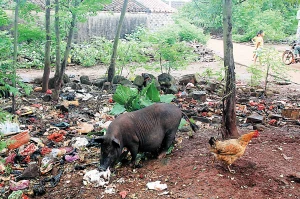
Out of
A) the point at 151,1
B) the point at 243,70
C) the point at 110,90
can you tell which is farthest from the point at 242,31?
the point at 110,90

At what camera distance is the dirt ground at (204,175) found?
4332mm

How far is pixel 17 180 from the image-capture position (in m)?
5.33

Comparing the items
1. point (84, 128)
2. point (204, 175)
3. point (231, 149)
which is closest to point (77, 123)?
point (84, 128)

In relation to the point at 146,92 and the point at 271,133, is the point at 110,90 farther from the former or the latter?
the point at 271,133

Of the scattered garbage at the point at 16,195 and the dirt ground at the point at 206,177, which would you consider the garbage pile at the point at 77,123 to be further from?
the dirt ground at the point at 206,177

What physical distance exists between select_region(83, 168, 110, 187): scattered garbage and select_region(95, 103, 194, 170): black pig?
0.09 meters

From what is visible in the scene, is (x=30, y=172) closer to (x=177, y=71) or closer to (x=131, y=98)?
(x=131, y=98)

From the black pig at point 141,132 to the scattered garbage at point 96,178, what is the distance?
0.09 metres

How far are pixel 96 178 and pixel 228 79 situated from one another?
255 centimetres

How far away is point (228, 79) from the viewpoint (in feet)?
18.2

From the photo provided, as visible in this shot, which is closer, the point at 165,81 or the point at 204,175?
the point at 204,175

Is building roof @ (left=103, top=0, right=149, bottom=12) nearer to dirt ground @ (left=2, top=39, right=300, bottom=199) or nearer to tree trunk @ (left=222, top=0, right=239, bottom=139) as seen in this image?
tree trunk @ (left=222, top=0, right=239, bottom=139)

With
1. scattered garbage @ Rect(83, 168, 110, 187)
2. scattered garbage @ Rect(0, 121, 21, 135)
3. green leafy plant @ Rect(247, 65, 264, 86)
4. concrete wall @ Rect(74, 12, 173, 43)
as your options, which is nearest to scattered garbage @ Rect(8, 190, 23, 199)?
scattered garbage @ Rect(83, 168, 110, 187)

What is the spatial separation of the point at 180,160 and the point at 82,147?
1994 mm
